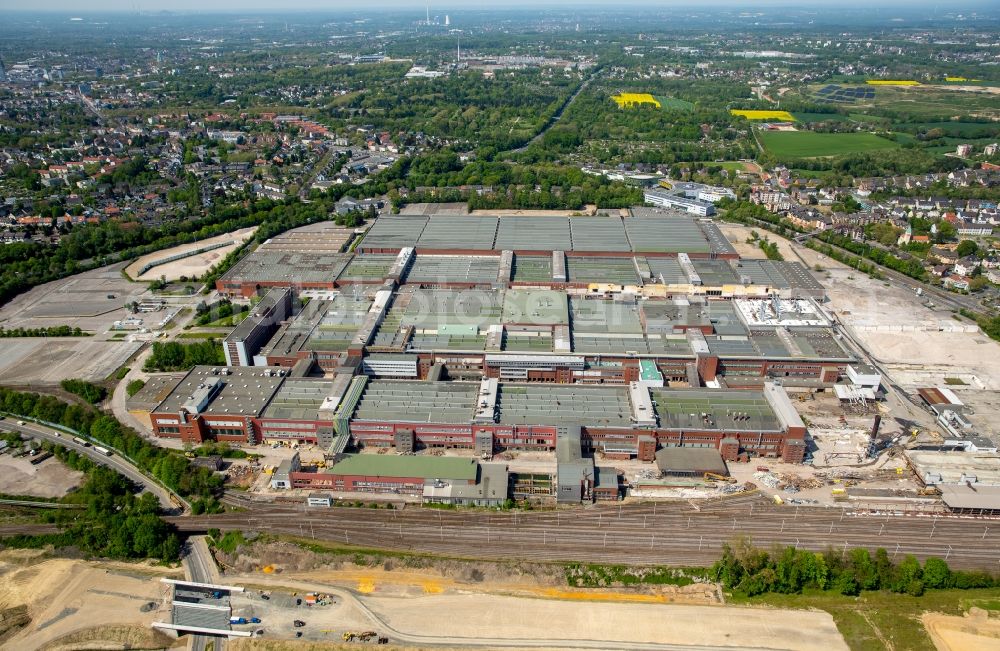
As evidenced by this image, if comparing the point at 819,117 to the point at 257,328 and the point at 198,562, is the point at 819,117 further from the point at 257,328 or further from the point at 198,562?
the point at 198,562

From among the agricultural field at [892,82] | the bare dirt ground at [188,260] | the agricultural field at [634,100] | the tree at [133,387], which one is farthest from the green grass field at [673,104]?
the tree at [133,387]

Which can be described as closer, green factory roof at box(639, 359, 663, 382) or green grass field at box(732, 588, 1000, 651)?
green grass field at box(732, 588, 1000, 651)

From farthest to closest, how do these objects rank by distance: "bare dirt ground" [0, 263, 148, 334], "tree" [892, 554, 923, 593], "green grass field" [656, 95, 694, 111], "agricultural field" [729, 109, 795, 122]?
"green grass field" [656, 95, 694, 111] → "agricultural field" [729, 109, 795, 122] → "bare dirt ground" [0, 263, 148, 334] → "tree" [892, 554, 923, 593]

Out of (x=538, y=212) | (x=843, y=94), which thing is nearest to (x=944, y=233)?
(x=538, y=212)

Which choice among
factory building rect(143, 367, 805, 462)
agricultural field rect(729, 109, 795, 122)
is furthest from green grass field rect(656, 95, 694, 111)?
factory building rect(143, 367, 805, 462)

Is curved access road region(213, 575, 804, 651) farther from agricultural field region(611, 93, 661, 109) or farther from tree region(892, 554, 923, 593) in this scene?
agricultural field region(611, 93, 661, 109)

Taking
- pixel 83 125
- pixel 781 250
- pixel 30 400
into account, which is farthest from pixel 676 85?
pixel 30 400

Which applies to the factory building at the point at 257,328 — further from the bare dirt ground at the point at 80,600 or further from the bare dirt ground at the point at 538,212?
the bare dirt ground at the point at 538,212
